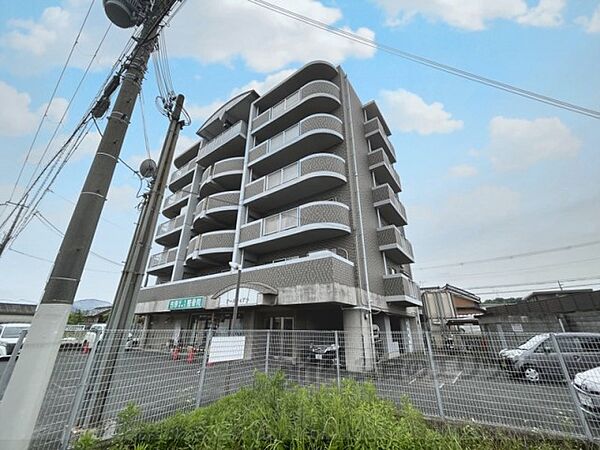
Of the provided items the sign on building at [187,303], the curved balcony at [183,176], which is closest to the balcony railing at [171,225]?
the curved balcony at [183,176]

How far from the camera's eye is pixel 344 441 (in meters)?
2.71

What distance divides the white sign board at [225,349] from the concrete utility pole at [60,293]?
9.22 feet

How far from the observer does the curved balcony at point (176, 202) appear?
832 inches

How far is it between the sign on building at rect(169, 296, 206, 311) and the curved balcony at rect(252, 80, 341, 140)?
1107 centimetres

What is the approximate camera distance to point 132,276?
5.21 metres

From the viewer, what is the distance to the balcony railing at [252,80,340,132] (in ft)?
47.5

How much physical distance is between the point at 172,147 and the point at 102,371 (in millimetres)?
4916

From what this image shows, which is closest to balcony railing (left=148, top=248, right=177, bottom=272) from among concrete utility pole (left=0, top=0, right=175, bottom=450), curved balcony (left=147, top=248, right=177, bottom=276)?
curved balcony (left=147, top=248, right=177, bottom=276)

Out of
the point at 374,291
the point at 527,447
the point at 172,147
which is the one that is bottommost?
the point at 527,447

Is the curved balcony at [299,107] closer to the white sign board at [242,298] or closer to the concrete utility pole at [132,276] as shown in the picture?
the concrete utility pole at [132,276]

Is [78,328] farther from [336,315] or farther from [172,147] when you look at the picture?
[336,315]

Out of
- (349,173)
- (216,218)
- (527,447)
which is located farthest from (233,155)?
(527,447)

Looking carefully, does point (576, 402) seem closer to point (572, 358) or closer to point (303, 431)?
point (572, 358)

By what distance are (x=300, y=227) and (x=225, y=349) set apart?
22.9 feet
